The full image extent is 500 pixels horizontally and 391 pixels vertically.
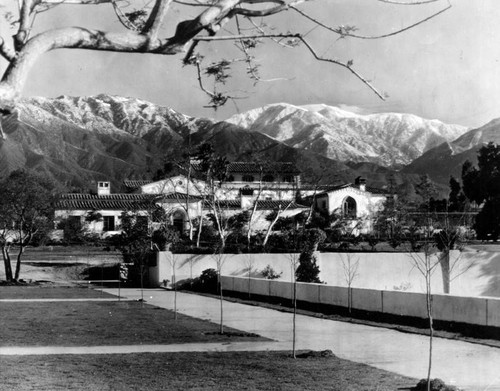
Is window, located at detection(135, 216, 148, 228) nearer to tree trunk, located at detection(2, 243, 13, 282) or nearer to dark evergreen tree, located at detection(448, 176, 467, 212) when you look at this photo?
tree trunk, located at detection(2, 243, 13, 282)

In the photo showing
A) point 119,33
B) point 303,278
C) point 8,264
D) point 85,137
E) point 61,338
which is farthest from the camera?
point 85,137

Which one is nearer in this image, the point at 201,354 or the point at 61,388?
the point at 61,388

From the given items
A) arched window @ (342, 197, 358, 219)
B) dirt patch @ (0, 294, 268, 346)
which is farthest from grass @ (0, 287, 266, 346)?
arched window @ (342, 197, 358, 219)

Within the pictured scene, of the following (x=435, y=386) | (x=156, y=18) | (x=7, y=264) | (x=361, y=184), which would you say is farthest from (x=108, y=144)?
(x=156, y=18)

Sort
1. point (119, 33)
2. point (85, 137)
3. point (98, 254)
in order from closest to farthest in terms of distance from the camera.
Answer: point (119, 33) < point (98, 254) < point (85, 137)

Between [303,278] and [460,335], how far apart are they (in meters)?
11.7

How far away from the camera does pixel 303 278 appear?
26062 mm

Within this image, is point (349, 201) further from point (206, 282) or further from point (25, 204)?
point (25, 204)

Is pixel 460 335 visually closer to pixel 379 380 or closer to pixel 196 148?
pixel 379 380

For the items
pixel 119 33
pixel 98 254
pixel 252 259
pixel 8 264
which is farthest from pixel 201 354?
pixel 98 254

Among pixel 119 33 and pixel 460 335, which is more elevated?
pixel 119 33

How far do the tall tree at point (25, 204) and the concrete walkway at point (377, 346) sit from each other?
1226cm

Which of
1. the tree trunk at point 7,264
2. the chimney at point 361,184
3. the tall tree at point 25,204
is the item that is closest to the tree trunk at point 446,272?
the tall tree at point 25,204

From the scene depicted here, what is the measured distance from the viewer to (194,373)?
33.1ft
